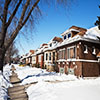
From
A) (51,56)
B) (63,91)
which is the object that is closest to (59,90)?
(63,91)

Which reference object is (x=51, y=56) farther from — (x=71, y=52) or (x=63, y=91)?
(x=63, y=91)

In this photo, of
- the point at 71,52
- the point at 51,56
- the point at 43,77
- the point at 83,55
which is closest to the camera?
the point at 43,77

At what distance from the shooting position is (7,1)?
7430 mm

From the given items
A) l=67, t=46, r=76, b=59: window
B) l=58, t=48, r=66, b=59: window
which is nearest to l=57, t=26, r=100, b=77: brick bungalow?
l=67, t=46, r=76, b=59: window

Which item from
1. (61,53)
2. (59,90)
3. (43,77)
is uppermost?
(61,53)

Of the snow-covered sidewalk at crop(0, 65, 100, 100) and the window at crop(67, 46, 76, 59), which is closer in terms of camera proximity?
the snow-covered sidewalk at crop(0, 65, 100, 100)

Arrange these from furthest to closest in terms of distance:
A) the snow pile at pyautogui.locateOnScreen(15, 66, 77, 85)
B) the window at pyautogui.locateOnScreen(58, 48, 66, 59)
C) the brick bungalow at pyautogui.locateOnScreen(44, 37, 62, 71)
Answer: the brick bungalow at pyautogui.locateOnScreen(44, 37, 62, 71)
the window at pyautogui.locateOnScreen(58, 48, 66, 59)
the snow pile at pyautogui.locateOnScreen(15, 66, 77, 85)

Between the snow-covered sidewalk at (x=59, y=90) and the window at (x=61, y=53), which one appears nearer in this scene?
the snow-covered sidewalk at (x=59, y=90)

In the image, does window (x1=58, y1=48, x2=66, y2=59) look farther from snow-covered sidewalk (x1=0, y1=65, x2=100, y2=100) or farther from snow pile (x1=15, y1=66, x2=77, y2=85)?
snow-covered sidewalk (x1=0, y1=65, x2=100, y2=100)

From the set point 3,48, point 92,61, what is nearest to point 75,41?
point 92,61

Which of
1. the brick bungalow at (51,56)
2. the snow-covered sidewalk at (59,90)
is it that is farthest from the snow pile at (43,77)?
the brick bungalow at (51,56)

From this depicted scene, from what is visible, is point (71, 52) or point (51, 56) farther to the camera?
point (51, 56)

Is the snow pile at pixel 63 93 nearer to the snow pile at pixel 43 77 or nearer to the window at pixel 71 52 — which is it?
the snow pile at pixel 43 77

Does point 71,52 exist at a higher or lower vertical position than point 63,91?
higher
